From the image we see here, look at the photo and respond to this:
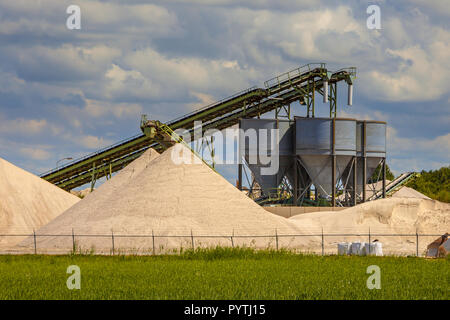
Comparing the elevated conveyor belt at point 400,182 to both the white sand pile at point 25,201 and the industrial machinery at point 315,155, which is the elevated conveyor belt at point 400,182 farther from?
the white sand pile at point 25,201

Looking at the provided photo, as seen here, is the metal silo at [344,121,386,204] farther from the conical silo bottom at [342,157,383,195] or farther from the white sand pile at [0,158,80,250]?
the white sand pile at [0,158,80,250]

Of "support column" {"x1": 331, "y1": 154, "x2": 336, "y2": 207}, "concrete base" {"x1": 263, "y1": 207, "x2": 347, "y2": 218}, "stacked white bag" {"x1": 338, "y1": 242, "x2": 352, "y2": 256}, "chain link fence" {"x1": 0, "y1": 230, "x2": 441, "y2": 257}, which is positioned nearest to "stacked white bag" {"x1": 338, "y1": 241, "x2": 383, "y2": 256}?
"stacked white bag" {"x1": 338, "y1": 242, "x2": 352, "y2": 256}

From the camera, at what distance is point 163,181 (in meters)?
44.6

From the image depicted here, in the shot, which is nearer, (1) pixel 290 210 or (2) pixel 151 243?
(2) pixel 151 243

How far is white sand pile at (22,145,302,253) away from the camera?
38.8 m

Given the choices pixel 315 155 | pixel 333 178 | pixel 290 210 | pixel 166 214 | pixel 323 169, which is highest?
pixel 315 155

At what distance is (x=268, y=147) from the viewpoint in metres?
63.0

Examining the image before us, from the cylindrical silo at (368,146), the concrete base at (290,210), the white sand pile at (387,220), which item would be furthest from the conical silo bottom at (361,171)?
the white sand pile at (387,220)

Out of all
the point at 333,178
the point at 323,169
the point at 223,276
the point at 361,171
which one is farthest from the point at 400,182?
the point at 223,276

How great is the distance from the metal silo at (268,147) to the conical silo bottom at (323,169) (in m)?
2.16

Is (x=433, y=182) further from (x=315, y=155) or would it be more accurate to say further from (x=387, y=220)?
(x=387, y=220)

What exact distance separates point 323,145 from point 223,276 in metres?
40.0
